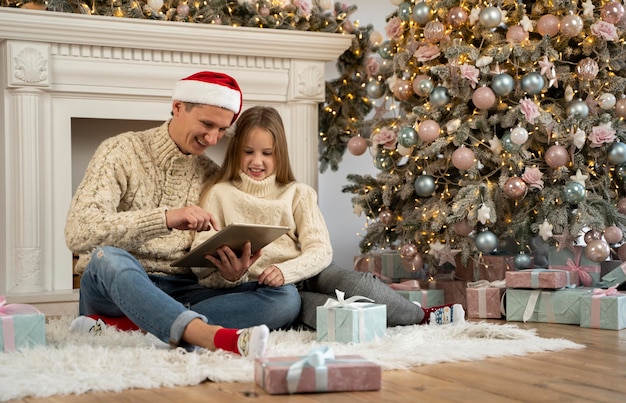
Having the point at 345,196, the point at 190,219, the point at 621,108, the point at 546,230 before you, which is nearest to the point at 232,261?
the point at 190,219

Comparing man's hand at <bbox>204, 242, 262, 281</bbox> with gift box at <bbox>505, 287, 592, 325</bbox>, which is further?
gift box at <bbox>505, 287, 592, 325</bbox>

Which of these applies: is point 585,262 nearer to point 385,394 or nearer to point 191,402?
point 385,394

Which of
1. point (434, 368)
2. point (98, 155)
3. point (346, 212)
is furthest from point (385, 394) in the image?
point (346, 212)

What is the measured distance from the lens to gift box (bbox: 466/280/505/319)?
291 centimetres

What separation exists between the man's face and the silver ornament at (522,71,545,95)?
119cm

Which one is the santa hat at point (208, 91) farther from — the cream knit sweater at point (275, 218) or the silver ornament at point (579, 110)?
the silver ornament at point (579, 110)

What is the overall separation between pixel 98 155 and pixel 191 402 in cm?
101

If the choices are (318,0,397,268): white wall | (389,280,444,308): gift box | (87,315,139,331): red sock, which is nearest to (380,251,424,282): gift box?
(389,280,444,308): gift box

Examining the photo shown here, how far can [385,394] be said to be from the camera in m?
1.58

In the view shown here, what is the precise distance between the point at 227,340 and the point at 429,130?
1.57 m

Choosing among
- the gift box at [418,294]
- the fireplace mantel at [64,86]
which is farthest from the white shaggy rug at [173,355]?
the fireplace mantel at [64,86]

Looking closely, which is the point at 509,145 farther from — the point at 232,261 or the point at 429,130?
the point at 232,261

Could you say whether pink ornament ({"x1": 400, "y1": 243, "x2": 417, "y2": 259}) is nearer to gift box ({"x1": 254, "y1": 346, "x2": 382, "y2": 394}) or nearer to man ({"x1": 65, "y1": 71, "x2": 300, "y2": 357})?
man ({"x1": 65, "y1": 71, "x2": 300, "y2": 357})

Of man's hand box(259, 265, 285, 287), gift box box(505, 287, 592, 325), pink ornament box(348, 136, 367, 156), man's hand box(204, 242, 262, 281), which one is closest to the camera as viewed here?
man's hand box(204, 242, 262, 281)
